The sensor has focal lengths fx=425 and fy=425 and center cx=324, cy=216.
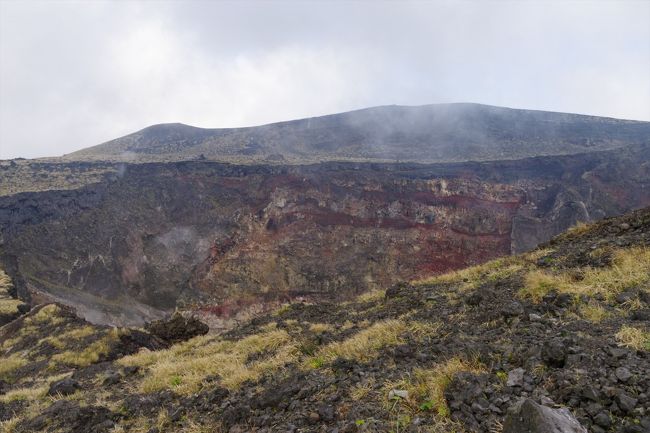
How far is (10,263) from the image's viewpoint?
30.5m

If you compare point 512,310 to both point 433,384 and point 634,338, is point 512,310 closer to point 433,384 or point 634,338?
point 634,338

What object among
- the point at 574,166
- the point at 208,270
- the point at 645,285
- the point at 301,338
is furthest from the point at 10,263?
the point at 574,166

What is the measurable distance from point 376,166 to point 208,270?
2179 centimetres

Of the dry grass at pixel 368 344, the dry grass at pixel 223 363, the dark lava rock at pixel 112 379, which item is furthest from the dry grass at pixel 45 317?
the dry grass at pixel 368 344

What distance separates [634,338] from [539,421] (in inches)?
83.7

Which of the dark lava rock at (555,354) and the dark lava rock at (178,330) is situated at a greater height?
the dark lava rock at (555,354)

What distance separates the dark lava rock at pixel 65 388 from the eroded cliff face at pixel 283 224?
23862mm

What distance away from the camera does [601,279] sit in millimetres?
6695

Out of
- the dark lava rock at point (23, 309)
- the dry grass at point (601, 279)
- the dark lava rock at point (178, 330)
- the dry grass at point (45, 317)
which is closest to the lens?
the dry grass at point (601, 279)

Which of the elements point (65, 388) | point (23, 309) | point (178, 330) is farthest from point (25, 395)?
point (23, 309)

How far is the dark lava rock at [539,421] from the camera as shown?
2785mm

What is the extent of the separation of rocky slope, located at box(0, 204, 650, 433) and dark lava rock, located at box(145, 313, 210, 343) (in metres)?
3.59

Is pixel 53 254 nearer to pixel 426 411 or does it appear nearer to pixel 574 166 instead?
pixel 426 411

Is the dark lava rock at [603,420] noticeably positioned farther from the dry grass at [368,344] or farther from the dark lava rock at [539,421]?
the dry grass at [368,344]
